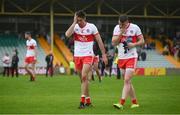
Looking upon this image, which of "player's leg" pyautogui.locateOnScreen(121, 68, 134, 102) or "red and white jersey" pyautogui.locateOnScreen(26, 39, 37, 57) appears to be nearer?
"player's leg" pyautogui.locateOnScreen(121, 68, 134, 102)

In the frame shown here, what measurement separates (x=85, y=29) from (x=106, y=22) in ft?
130

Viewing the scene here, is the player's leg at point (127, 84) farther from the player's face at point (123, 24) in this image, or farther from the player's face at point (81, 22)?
the player's face at point (81, 22)

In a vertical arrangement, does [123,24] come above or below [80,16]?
below

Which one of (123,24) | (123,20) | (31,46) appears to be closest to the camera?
(123,20)

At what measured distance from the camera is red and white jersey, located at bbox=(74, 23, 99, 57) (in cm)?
1400

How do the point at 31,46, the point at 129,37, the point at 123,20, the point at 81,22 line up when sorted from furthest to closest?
the point at 31,46, the point at 81,22, the point at 129,37, the point at 123,20

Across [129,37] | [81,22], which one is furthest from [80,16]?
[129,37]

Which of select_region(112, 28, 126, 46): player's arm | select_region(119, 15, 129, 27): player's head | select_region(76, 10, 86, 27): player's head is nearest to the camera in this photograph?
select_region(119, 15, 129, 27): player's head

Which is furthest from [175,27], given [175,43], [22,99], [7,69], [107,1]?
[22,99]

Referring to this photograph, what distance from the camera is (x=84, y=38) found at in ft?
46.0

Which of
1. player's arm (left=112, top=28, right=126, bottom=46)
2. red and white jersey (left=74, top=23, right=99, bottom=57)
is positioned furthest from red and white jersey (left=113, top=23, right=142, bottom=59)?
red and white jersey (left=74, top=23, right=99, bottom=57)

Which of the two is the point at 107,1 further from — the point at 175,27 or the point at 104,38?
the point at 175,27

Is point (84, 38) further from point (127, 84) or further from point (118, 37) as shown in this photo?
point (127, 84)

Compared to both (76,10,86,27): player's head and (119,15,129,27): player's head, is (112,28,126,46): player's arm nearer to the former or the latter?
(119,15,129,27): player's head
